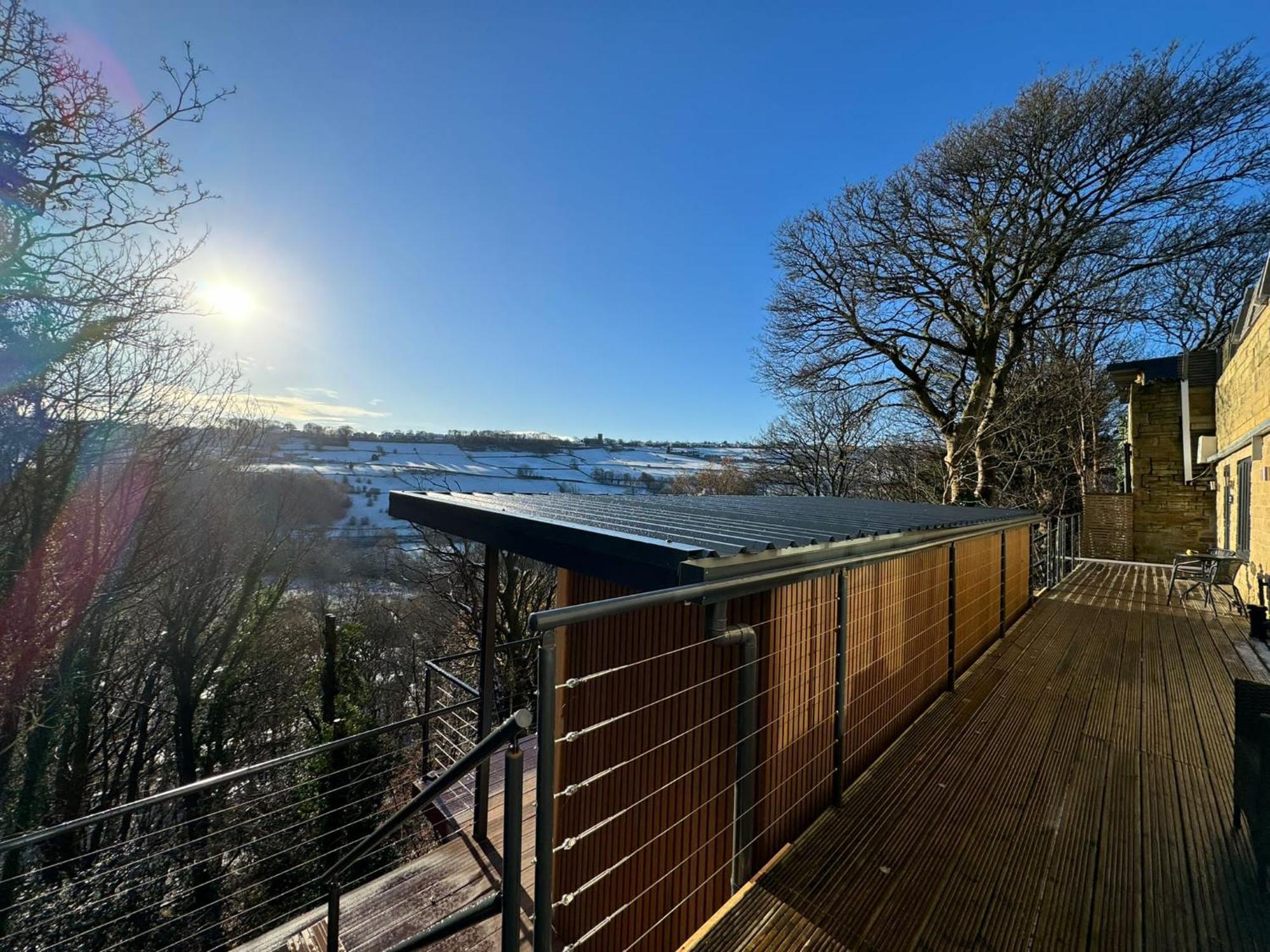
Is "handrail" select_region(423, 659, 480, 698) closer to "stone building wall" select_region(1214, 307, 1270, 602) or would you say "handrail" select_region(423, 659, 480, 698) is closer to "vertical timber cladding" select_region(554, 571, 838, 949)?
"vertical timber cladding" select_region(554, 571, 838, 949)

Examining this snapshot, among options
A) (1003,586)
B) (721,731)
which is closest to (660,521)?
(721,731)

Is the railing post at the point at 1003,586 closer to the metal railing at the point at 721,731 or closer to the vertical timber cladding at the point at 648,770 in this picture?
the metal railing at the point at 721,731

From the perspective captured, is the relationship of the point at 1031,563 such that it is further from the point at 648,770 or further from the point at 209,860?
the point at 209,860

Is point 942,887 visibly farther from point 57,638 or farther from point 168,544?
point 168,544

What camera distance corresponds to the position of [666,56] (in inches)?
307

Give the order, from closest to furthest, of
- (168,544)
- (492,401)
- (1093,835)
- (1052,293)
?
(1093,835)
(168,544)
(1052,293)
(492,401)

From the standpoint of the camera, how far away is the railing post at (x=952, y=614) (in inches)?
167

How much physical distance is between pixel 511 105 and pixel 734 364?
1142cm

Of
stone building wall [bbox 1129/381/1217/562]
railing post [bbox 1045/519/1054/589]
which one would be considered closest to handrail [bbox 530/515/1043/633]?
railing post [bbox 1045/519/1054/589]

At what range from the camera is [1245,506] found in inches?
281

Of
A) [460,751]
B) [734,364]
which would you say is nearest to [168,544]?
[460,751]

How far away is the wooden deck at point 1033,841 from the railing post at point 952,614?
136 millimetres

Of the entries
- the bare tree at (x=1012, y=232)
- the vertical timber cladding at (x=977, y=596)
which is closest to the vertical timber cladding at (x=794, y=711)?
the vertical timber cladding at (x=977, y=596)

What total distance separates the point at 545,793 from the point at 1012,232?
14.3 meters
